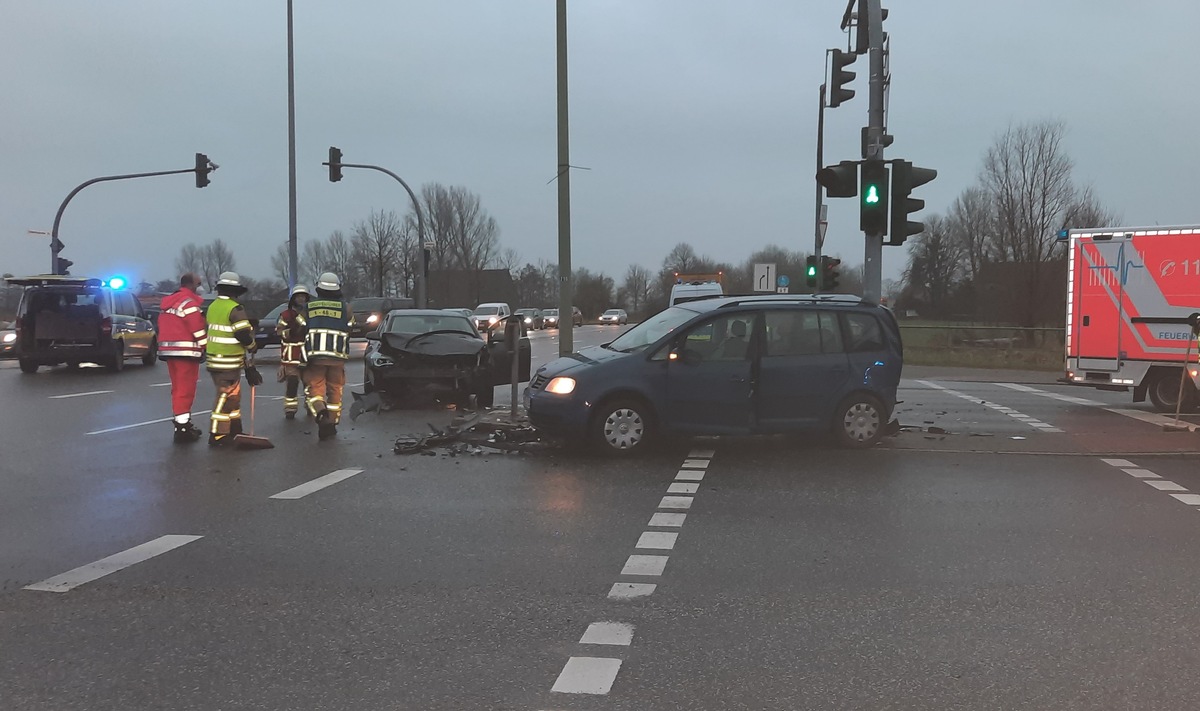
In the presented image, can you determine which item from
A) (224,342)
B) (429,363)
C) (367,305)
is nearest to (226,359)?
(224,342)

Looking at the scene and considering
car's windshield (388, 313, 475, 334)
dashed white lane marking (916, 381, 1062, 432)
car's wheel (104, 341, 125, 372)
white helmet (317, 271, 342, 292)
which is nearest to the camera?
white helmet (317, 271, 342, 292)

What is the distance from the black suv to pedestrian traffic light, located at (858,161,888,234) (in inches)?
652

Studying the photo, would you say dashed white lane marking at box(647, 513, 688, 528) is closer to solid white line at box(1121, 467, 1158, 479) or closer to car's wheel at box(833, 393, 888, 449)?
car's wheel at box(833, 393, 888, 449)

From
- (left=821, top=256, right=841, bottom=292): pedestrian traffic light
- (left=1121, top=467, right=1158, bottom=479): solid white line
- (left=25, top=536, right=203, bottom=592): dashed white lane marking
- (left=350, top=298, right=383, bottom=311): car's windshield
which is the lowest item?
(left=1121, top=467, right=1158, bottom=479): solid white line

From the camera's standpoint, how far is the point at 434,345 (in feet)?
45.8

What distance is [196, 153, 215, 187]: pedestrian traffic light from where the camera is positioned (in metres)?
29.9

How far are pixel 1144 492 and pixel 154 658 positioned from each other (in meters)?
7.95

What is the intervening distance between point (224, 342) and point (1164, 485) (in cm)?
976

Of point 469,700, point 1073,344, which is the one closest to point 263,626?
point 469,700

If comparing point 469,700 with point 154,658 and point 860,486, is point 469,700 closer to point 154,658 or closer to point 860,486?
point 154,658

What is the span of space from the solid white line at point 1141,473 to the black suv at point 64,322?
19.6 m

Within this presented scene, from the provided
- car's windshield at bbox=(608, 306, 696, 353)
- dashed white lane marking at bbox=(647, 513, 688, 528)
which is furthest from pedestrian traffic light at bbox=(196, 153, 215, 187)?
dashed white lane marking at bbox=(647, 513, 688, 528)

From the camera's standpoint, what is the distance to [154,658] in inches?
164

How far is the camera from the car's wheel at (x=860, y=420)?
33.2 feet
